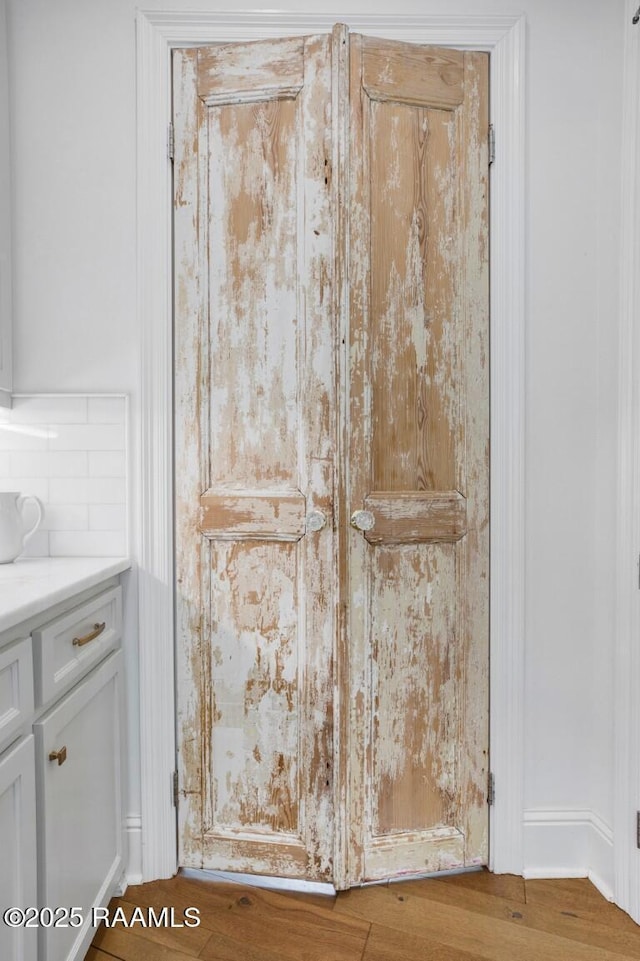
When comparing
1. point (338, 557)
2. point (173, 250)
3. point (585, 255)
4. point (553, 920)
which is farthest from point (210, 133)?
point (553, 920)

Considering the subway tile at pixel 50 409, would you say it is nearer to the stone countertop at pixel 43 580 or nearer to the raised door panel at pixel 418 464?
the stone countertop at pixel 43 580

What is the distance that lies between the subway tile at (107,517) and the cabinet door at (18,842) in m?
0.72

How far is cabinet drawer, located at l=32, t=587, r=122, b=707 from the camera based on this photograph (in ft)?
3.85

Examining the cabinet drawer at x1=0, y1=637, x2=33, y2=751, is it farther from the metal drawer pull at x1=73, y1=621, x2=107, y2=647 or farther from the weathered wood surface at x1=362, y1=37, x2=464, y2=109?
the weathered wood surface at x1=362, y1=37, x2=464, y2=109

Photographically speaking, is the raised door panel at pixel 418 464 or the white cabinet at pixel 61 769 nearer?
the white cabinet at pixel 61 769

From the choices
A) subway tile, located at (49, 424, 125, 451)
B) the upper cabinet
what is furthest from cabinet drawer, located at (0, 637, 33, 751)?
the upper cabinet

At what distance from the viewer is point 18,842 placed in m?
1.09

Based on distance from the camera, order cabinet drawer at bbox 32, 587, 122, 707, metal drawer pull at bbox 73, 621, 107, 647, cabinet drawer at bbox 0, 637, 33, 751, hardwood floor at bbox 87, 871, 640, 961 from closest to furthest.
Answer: cabinet drawer at bbox 0, 637, 33, 751
cabinet drawer at bbox 32, 587, 122, 707
metal drawer pull at bbox 73, 621, 107, 647
hardwood floor at bbox 87, 871, 640, 961

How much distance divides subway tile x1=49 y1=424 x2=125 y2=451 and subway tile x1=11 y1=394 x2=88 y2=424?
0.07 feet

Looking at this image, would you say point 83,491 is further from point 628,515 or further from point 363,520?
point 628,515

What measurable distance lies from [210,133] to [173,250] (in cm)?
34

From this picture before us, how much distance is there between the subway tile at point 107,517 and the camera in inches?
69.1

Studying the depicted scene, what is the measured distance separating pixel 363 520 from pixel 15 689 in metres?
0.94

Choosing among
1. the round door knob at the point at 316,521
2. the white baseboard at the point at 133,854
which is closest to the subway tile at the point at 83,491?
the round door knob at the point at 316,521
